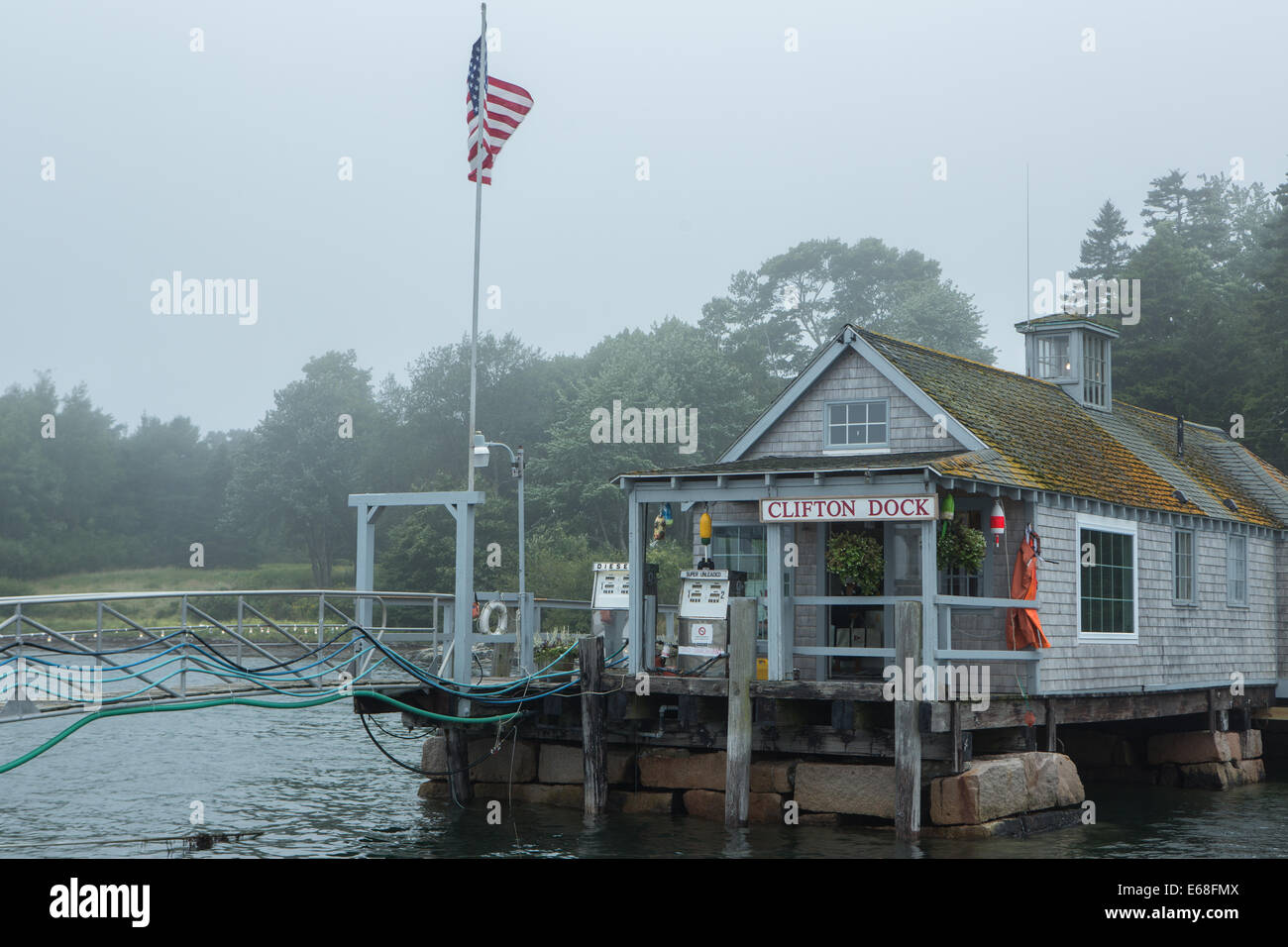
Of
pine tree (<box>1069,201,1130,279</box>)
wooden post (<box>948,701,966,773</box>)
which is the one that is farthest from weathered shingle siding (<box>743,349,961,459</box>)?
pine tree (<box>1069,201,1130,279</box>)

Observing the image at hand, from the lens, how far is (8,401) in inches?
3322

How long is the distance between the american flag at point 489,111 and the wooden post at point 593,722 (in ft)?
27.5

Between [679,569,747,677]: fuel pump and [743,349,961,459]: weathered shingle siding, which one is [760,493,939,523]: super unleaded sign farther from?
[743,349,961,459]: weathered shingle siding

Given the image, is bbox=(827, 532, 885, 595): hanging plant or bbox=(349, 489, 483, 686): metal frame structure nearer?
bbox=(349, 489, 483, 686): metal frame structure

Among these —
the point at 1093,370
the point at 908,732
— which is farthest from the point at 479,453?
the point at 1093,370

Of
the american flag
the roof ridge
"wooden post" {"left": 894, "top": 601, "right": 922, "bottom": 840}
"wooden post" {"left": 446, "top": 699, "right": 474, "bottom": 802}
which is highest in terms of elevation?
the american flag

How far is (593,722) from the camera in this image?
21.0 meters

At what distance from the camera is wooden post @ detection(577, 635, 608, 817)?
68.8 feet

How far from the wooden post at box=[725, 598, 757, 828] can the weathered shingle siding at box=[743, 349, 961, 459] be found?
5006 millimetres

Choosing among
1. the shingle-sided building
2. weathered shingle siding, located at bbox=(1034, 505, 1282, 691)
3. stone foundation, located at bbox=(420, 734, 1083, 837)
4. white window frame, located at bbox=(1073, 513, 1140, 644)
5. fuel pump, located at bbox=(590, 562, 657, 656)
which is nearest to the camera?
stone foundation, located at bbox=(420, 734, 1083, 837)

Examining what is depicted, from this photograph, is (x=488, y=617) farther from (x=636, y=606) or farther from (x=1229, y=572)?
(x=1229, y=572)
